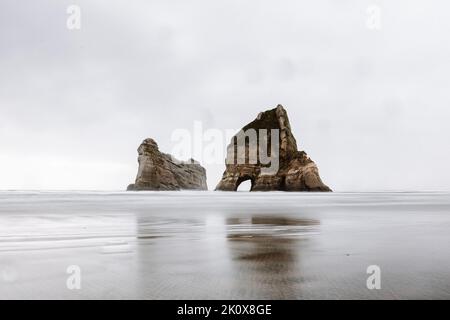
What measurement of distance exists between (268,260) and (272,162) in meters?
101

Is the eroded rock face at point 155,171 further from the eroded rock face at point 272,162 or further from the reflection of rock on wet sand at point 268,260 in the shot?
the reflection of rock on wet sand at point 268,260

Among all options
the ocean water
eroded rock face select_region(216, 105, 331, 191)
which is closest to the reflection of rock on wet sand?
the ocean water

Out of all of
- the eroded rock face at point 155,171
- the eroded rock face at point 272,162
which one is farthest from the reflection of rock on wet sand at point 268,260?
the eroded rock face at point 155,171


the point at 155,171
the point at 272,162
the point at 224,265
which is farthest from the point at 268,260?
the point at 155,171

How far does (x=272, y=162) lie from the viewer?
106938mm

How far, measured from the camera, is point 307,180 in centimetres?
9806

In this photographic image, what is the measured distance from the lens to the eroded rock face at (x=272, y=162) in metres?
99.6

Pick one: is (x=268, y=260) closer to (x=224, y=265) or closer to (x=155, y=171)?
(x=224, y=265)

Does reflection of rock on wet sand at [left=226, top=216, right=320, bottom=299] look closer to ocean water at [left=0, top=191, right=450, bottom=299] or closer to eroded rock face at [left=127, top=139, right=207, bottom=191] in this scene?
ocean water at [left=0, top=191, right=450, bottom=299]

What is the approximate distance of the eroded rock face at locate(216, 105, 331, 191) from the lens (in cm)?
9962

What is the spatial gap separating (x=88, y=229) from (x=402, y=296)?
1046 centimetres

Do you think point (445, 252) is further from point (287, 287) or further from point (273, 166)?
point (273, 166)

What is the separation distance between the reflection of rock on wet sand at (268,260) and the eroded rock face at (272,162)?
89.4m
